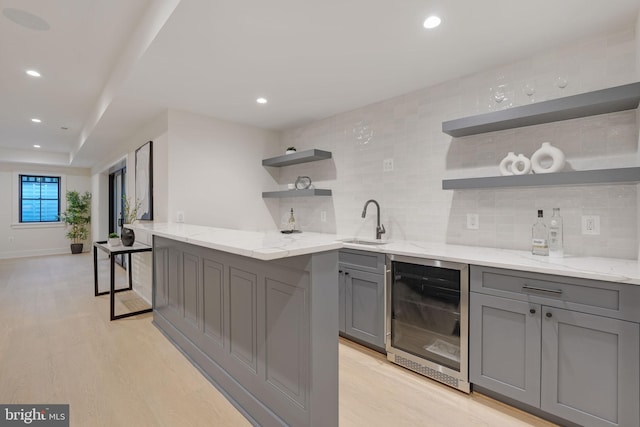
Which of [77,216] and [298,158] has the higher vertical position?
[298,158]

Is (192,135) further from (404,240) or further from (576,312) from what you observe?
(576,312)

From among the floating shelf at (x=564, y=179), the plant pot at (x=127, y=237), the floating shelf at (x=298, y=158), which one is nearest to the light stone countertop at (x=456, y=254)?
the floating shelf at (x=564, y=179)

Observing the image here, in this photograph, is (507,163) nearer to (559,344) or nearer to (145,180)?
(559,344)

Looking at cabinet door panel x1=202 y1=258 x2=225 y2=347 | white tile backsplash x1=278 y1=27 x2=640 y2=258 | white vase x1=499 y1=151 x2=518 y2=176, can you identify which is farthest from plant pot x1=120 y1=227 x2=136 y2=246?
white vase x1=499 y1=151 x2=518 y2=176

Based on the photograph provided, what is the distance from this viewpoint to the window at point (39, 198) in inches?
289

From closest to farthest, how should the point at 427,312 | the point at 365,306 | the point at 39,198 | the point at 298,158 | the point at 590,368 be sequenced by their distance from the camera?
1. the point at 590,368
2. the point at 427,312
3. the point at 365,306
4. the point at 298,158
5. the point at 39,198

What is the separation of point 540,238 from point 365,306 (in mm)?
1360

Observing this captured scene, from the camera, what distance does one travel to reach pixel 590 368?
150 centimetres

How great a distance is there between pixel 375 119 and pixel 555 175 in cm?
174

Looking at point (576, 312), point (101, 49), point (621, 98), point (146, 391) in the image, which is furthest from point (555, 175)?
point (101, 49)

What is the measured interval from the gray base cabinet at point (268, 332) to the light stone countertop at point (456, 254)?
0.13 m

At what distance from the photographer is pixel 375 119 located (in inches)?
124

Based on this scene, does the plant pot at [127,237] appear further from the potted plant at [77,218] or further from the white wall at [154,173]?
the potted plant at [77,218]

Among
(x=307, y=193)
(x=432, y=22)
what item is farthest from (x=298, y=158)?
(x=432, y=22)
